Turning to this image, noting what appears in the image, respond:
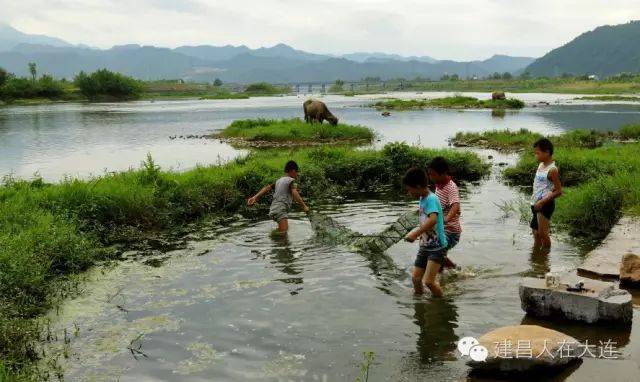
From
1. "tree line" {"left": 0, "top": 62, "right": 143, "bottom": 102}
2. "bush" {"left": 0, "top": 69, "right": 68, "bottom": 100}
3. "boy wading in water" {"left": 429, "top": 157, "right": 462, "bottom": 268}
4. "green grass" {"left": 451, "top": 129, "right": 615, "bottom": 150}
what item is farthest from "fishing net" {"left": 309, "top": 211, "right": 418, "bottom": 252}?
"bush" {"left": 0, "top": 69, "right": 68, "bottom": 100}

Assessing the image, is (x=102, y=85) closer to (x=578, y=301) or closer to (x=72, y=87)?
(x=72, y=87)

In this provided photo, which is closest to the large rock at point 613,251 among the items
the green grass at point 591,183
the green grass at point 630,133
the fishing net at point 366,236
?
the green grass at point 591,183

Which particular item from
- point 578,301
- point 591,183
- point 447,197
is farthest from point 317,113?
point 578,301

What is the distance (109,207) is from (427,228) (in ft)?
25.7

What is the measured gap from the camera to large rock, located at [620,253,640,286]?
7.54m

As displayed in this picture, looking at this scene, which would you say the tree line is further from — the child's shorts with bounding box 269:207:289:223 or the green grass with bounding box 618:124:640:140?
the child's shorts with bounding box 269:207:289:223

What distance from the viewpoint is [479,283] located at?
28.0ft

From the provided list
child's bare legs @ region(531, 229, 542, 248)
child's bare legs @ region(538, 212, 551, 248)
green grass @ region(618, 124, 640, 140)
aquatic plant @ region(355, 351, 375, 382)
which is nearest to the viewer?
aquatic plant @ region(355, 351, 375, 382)

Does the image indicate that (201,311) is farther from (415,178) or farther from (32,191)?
(32,191)

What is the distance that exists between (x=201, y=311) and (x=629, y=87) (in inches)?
5074

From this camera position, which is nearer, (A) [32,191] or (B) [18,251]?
(B) [18,251]

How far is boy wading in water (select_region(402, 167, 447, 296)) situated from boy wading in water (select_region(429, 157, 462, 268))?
0.60 meters

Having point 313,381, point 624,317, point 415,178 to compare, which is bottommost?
point 313,381

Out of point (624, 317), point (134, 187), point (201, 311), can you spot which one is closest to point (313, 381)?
point (201, 311)
